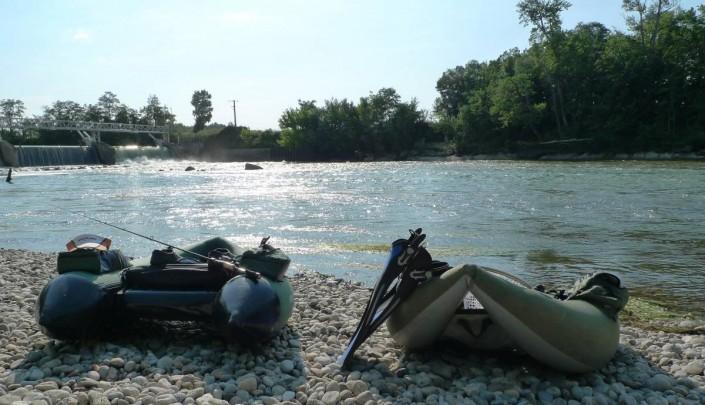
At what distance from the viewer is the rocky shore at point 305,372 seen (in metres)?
3.95

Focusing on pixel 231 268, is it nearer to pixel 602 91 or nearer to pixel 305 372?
pixel 305 372

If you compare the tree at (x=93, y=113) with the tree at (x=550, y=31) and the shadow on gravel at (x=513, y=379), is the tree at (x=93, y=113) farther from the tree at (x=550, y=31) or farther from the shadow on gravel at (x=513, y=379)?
the shadow on gravel at (x=513, y=379)

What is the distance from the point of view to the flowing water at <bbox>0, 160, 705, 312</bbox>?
10289 millimetres

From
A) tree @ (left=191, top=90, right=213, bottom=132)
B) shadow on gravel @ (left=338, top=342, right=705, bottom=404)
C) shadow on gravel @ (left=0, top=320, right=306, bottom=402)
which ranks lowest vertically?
shadow on gravel @ (left=338, top=342, right=705, bottom=404)

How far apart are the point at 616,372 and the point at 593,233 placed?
395 inches

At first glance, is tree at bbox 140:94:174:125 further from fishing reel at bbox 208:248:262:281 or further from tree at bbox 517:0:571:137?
fishing reel at bbox 208:248:262:281

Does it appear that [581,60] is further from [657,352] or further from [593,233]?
[657,352]

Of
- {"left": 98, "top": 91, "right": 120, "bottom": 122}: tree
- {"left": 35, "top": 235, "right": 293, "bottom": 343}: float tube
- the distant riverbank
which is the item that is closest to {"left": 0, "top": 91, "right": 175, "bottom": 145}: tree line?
{"left": 98, "top": 91, "right": 120, "bottom": 122}: tree

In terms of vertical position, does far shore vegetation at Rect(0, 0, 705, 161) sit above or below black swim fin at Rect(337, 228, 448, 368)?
above

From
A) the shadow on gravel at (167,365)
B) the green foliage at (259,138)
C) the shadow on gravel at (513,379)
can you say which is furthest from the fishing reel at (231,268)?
the green foliage at (259,138)

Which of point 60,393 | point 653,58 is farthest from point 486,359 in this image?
point 653,58

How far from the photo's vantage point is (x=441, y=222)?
1609 centimetres

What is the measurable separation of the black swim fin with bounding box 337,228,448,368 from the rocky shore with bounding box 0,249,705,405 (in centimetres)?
23

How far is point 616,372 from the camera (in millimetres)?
4504
